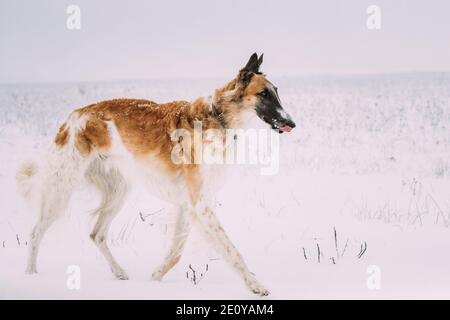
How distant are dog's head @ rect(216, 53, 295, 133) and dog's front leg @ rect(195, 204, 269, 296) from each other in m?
0.83

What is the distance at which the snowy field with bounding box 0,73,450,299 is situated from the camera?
17.0 feet

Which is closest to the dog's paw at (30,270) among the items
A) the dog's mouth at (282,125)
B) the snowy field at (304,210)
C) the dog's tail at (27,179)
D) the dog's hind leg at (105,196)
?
the snowy field at (304,210)

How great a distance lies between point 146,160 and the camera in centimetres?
A: 524

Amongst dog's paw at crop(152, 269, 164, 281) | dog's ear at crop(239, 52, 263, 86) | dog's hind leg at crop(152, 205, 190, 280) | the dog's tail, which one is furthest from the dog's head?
the dog's tail

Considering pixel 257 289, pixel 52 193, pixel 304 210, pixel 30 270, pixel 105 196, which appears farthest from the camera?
pixel 304 210

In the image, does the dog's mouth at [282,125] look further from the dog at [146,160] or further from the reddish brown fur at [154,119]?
the reddish brown fur at [154,119]

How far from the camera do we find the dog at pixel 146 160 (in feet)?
16.0

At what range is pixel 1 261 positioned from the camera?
18.8 feet

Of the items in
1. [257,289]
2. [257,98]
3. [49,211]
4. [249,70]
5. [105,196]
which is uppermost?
[249,70]

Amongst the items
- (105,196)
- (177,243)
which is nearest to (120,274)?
(177,243)

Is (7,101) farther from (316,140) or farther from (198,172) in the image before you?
(198,172)

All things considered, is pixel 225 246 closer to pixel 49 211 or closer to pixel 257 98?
pixel 257 98

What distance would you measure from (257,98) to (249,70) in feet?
0.74

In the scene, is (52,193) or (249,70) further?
(52,193)
